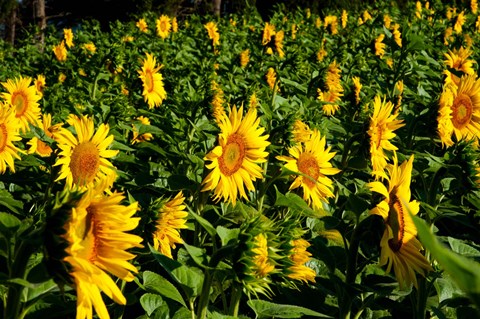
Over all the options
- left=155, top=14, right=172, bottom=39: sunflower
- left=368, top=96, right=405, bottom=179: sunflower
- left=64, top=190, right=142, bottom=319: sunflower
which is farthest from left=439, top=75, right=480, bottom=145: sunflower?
left=155, top=14, right=172, bottom=39: sunflower

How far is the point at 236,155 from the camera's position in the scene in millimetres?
2490

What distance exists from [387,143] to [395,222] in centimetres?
120

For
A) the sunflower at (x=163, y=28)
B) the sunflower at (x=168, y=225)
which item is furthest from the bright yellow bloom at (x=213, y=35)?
the sunflower at (x=168, y=225)

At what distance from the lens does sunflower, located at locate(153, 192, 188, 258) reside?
1980mm

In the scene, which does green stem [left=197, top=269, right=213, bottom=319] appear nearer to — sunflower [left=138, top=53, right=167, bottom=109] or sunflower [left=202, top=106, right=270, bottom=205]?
sunflower [left=202, top=106, right=270, bottom=205]

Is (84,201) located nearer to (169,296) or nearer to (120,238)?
(120,238)

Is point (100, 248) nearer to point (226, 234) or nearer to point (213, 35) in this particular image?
point (226, 234)

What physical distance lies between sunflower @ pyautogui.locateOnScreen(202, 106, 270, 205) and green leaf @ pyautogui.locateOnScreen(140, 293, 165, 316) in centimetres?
66

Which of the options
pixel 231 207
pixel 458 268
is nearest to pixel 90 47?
pixel 231 207

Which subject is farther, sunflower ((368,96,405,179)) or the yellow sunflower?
sunflower ((368,96,405,179))

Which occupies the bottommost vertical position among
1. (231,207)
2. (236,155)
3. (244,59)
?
(231,207)

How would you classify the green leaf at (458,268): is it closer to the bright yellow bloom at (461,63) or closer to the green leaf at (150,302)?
the green leaf at (150,302)

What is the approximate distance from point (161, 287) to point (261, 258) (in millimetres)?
345

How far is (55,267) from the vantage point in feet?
3.93
